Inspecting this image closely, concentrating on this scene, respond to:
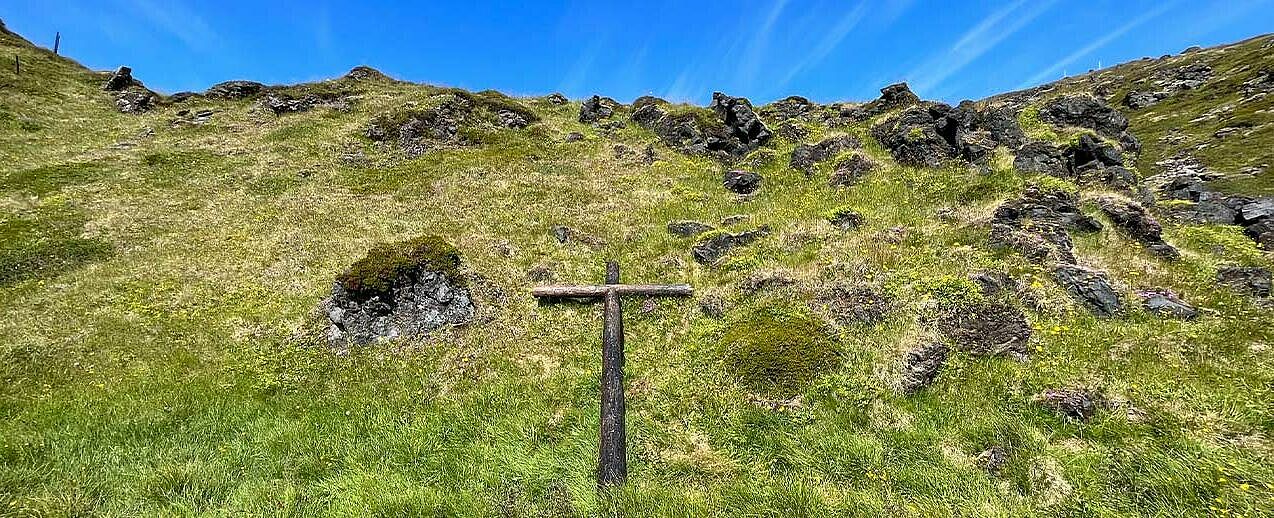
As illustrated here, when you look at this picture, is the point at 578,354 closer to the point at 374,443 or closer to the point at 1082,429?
the point at 374,443

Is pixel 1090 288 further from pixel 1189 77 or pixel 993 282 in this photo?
pixel 1189 77

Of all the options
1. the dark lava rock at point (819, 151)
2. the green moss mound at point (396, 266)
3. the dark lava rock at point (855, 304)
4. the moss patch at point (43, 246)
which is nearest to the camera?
the dark lava rock at point (855, 304)

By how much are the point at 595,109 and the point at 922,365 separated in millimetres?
46560

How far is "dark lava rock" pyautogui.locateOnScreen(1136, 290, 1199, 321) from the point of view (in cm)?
1619

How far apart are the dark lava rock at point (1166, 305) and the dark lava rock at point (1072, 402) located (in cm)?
609

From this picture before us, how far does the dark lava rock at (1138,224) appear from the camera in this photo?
20.6 m

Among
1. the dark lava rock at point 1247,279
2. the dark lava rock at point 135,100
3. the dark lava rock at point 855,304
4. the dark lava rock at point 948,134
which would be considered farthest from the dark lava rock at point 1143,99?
the dark lava rock at point 135,100

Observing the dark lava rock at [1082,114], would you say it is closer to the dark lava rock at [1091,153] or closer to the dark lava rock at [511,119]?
the dark lava rock at [1091,153]

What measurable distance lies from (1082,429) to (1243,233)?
18.2 metres

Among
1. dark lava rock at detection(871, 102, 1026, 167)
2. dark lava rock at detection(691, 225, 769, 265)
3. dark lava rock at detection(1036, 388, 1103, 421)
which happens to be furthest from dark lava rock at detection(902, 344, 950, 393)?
dark lava rock at detection(871, 102, 1026, 167)

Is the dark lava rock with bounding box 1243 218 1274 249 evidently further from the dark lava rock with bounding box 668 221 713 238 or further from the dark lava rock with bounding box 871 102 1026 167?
the dark lava rock with bounding box 668 221 713 238

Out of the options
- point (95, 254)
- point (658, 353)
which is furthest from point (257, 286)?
point (658, 353)

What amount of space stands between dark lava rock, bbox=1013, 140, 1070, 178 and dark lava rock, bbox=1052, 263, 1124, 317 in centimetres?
1227

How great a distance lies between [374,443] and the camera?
1477 centimetres
